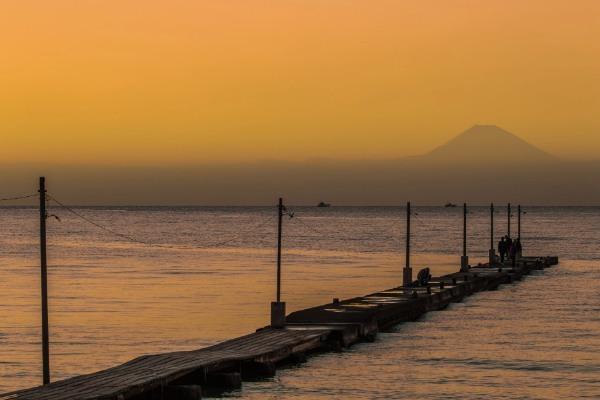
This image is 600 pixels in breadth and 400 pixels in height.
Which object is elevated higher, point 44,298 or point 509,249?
point 44,298

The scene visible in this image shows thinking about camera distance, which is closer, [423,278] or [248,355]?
[248,355]

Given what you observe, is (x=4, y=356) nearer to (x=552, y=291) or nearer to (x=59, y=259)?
(x=552, y=291)

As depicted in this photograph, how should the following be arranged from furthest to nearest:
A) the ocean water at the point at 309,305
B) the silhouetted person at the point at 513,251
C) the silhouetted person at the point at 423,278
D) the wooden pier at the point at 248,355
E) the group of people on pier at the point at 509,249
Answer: the group of people on pier at the point at 509,249
the silhouetted person at the point at 513,251
the silhouetted person at the point at 423,278
the ocean water at the point at 309,305
the wooden pier at the point at 248,355

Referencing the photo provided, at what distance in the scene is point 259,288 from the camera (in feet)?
203

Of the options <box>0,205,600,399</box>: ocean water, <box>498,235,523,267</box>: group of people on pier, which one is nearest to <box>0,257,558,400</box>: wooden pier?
<box>0,205,600,399</box>: ocean water

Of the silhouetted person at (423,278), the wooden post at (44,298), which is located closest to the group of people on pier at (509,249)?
the silhouetted person at (423,278)

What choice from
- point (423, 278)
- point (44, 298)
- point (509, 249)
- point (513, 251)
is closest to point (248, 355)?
point (44, 298)

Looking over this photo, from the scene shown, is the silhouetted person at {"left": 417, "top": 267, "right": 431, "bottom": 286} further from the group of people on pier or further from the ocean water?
the group of people on pier

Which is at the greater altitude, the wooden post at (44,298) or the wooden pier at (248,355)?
the wooden post at (44,298)

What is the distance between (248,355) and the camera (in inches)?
1173

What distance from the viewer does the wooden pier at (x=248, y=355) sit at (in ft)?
77.6

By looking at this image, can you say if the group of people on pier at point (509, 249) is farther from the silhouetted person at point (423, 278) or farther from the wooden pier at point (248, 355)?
the wooden pier at point (248, 355)

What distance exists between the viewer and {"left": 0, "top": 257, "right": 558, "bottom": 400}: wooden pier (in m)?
23.6

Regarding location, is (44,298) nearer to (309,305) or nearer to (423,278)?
(309,305)
